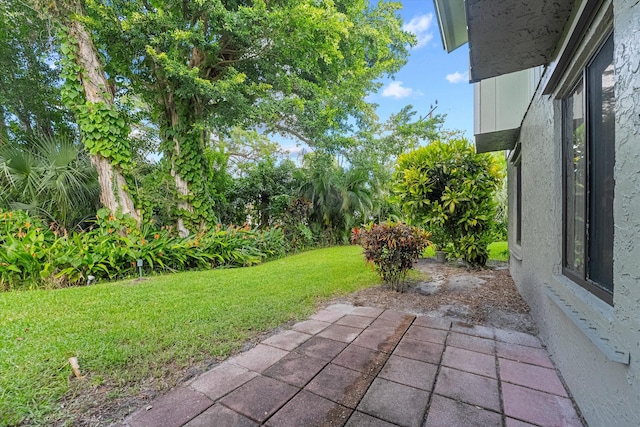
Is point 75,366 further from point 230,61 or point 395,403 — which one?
point 230,61

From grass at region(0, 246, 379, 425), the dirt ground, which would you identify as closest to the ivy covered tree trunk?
grass at region(0, 246, 379, 425)

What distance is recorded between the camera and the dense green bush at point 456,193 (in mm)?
5348

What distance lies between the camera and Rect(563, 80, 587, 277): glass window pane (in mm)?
1896

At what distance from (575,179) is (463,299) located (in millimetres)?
2194

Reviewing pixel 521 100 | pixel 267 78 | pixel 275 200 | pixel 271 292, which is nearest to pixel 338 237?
pixel 275 200

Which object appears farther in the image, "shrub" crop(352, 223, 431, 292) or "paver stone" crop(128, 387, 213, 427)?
"shrub" crop(352, 223, 431, 292)

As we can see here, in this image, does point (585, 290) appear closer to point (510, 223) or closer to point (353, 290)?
point (353, 290)

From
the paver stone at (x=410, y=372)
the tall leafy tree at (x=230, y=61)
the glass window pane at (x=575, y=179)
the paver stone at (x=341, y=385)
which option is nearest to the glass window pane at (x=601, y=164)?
the glass window pane at (x=575, y=179)

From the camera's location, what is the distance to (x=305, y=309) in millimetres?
3426

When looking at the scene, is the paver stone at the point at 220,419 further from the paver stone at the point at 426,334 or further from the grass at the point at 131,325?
the paver stone at the point at 426,334

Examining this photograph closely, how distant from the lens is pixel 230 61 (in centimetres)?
700

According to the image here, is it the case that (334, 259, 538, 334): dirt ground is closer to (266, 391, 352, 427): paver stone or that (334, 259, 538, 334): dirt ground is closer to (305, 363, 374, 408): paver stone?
(305, 363, 374, 408): paver stone

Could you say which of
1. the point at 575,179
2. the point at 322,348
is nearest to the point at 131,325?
the point at 322,348

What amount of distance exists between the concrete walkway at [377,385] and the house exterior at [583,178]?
0.27m
